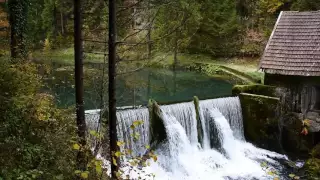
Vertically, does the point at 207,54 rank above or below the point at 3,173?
above

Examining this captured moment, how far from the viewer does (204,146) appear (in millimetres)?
14078

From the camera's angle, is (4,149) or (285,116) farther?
(285,116)

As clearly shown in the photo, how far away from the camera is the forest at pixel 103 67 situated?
6719mm

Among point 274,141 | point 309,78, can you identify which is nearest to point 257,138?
point 274,141

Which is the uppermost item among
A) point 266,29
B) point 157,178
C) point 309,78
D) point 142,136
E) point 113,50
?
point 266,29

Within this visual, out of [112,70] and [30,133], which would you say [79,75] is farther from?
[30,133]

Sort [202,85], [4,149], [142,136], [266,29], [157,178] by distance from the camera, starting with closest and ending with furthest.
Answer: [4,149]
[157,178]
[142,136]
[202,85]
[266,29]

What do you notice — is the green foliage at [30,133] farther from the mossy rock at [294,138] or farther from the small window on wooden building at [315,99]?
the small window on wooden building at [315,99]

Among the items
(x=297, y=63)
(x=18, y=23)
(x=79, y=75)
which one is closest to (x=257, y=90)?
(x=297, y=63)

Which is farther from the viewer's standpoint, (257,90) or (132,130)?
(257,90)

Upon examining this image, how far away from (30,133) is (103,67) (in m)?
2.22

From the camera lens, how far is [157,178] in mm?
11773

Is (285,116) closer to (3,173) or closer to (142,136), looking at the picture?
(142,136)

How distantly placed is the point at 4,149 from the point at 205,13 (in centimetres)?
2494
